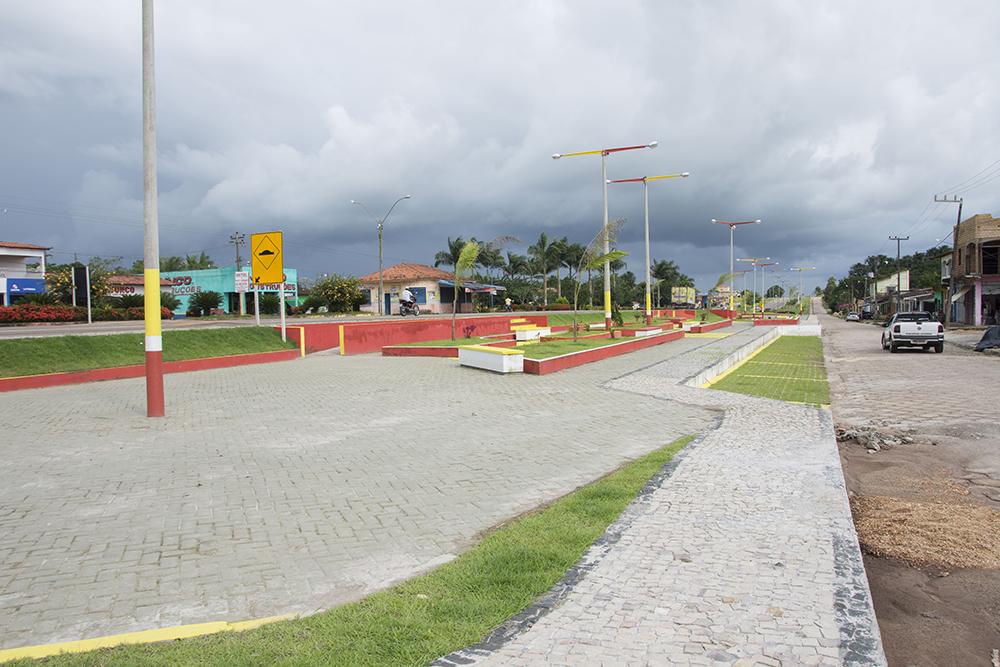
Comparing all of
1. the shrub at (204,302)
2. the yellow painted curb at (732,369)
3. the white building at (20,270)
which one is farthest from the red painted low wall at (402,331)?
the white building at (20,270)

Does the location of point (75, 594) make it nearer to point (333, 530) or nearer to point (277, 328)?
point (333, 530)

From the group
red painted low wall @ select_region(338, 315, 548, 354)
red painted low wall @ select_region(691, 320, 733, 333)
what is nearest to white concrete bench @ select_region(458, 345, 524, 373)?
red painted low wall @ select_region(338, 315, 548, 354)

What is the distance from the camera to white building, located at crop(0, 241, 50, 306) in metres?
44.0

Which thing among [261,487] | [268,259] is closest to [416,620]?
[261,487]

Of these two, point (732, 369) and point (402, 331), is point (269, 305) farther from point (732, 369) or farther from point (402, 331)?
point (732, 369)

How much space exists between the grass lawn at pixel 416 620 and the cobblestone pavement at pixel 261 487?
28cm

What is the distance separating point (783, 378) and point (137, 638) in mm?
14490

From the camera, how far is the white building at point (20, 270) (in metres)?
44.0

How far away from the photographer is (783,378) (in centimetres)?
1516

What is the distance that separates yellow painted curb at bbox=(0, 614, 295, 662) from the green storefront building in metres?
51.4

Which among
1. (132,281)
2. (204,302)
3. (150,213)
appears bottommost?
(204,302)

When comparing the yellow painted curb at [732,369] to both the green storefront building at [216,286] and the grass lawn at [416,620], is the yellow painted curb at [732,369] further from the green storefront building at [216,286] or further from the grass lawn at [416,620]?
the green storefront building at [216,286]

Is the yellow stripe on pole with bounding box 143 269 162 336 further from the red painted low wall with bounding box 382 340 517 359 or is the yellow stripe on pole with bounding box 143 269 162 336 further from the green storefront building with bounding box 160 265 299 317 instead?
the green storefront building with bounding box 160 265 299 317

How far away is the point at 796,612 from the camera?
10.9 feet
